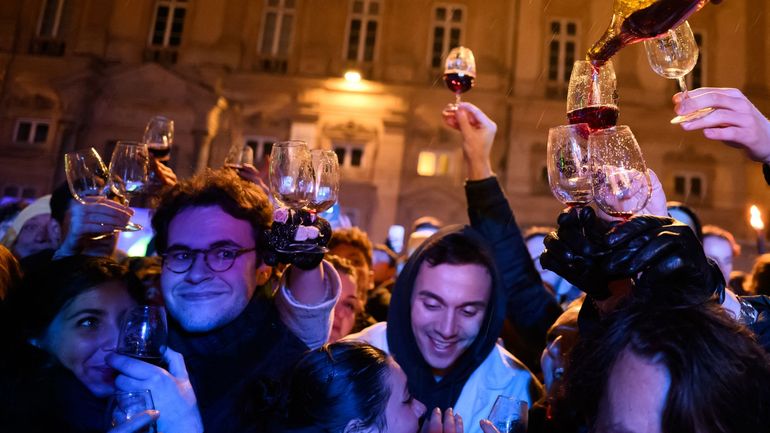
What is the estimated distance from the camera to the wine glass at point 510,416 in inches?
72.9

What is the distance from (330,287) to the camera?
2492 millimetres


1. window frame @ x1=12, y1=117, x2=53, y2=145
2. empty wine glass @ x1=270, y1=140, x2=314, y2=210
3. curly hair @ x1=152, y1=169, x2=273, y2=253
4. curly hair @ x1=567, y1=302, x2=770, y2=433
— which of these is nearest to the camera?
curly hair @ x1=567, y1=302, x2=770, y2=433

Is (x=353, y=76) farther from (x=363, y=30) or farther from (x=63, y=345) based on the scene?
(x=63, y=345)

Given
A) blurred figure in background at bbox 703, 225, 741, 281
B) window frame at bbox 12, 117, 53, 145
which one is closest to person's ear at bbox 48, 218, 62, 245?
blurred figure in background at bbox 703, 225, 741, 281

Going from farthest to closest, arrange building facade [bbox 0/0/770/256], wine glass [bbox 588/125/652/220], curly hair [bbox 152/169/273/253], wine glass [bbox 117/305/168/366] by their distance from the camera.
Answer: building facade [bbox 0/0/770/256], curly hair [bbox 152/169/273/253], wine glass [bbox 117/305/168/366], wine glass [bbox 588/125/652/220]

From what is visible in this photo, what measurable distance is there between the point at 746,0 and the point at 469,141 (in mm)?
18107

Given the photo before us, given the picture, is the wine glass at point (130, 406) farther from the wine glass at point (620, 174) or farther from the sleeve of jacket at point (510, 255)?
the sleeve of jacket at point (510, 255)

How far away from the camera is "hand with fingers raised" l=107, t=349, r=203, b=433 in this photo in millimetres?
1819

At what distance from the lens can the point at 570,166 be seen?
1800 millimetres

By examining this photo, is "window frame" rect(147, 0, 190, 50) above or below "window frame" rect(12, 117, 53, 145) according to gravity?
above

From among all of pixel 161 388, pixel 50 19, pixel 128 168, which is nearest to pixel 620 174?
pixel 161 388

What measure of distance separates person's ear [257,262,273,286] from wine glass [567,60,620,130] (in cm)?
147

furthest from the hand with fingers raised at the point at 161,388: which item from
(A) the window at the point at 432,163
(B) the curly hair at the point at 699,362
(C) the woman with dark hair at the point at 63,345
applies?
(A) the window at the point at 432,163

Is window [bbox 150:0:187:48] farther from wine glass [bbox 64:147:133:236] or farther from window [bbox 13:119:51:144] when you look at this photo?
wine glass [bbox 64:147:133:236]
